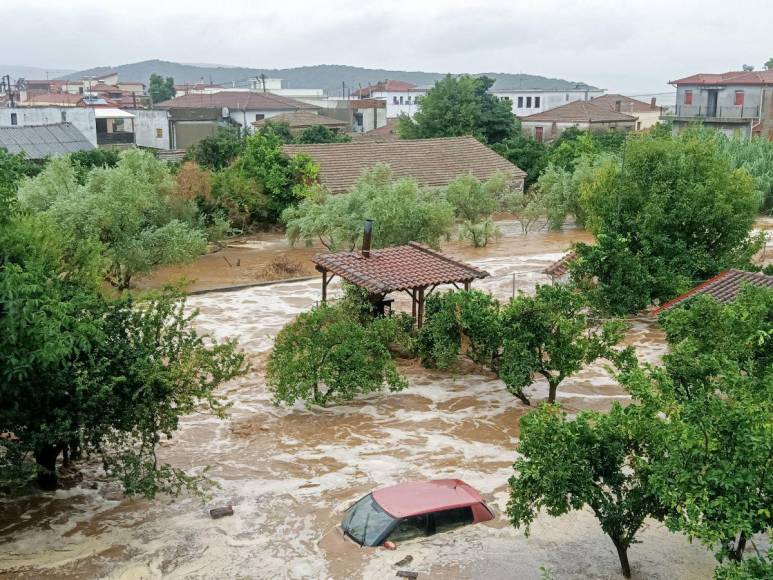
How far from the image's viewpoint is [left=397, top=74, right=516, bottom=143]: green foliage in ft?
196

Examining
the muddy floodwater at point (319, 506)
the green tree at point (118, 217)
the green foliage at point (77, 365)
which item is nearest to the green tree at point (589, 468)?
the muddy floodwater at point (319, 506)

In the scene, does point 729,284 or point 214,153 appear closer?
point 729,284

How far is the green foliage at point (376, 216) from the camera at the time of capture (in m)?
31.6

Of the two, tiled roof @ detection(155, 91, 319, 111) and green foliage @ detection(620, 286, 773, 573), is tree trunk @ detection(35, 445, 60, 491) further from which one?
tiled roof @ detection(155, 91, 319, 111)

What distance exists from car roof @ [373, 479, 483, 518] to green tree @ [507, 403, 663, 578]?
1608 mm

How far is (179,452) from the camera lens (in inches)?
Result: 668

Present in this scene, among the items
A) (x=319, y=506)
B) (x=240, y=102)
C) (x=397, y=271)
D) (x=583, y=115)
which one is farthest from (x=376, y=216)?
(x=240, y=102)

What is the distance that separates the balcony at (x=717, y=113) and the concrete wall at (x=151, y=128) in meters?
40.6

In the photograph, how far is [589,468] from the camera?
34.8 ft

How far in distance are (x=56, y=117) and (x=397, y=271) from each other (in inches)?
1961

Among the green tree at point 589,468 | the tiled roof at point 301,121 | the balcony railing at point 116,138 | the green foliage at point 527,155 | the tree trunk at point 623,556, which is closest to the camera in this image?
the green tree at point 589,468

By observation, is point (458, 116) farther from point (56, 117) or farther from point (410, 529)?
point (410, 529)

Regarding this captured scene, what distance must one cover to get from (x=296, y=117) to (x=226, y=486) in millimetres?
62505

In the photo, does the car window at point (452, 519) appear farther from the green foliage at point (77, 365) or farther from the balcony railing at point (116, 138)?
the balcony railing at point (116, 138)
